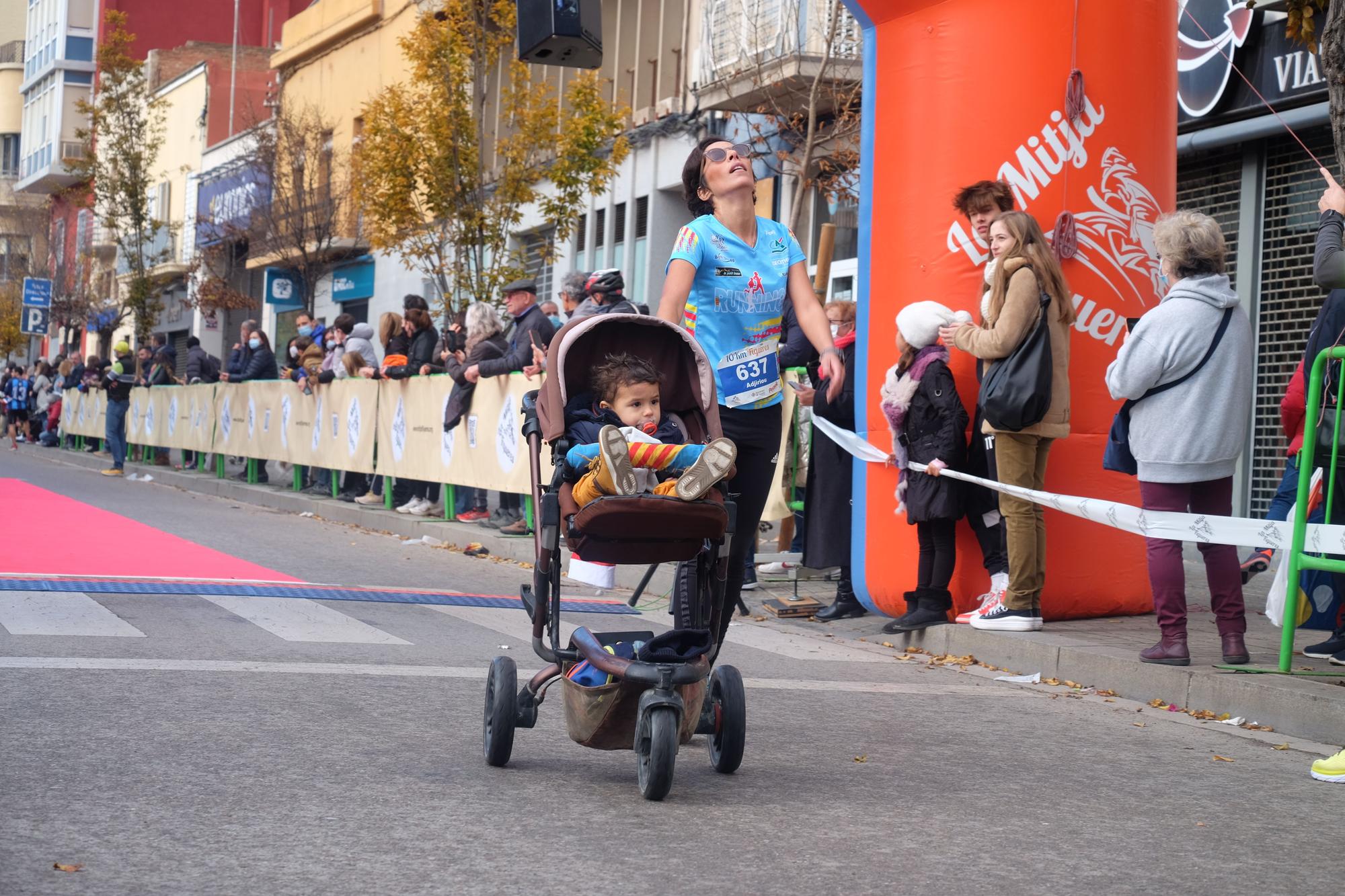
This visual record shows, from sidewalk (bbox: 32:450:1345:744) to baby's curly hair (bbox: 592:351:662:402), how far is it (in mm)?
2962

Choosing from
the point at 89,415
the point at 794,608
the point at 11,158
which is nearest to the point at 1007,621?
the point at 794,608

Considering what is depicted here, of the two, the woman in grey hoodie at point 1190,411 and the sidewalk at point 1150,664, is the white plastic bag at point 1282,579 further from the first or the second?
the sidewalk at point 1150,664

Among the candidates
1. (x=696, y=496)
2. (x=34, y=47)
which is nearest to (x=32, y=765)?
(x=696, y=496)

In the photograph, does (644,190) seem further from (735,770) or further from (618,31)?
(735,770)

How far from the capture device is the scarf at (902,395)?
355 inches

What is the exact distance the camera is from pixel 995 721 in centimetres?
664

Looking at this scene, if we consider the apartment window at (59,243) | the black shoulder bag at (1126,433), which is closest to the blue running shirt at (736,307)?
the black shoulder bag at (1126,433)

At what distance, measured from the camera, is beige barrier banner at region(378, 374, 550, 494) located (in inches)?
544

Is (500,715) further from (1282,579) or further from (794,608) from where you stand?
(794,608)

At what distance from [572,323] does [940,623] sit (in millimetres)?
4267

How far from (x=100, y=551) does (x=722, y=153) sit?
7.65 m

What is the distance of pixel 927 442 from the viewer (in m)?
9.04

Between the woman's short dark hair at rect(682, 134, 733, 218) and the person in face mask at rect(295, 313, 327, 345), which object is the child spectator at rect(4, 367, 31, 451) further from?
the woman's short dark hair at rect(682, 134, 733, 218)

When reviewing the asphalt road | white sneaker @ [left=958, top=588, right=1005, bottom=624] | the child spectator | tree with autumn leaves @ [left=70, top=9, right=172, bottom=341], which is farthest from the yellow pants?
the child spectator
